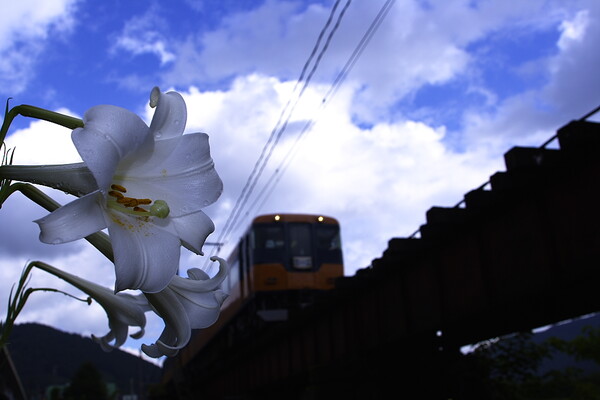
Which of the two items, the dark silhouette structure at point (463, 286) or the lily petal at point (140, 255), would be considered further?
the dark silhouette structure at point (463, 286)

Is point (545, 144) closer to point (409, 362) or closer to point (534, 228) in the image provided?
point (534, 228)

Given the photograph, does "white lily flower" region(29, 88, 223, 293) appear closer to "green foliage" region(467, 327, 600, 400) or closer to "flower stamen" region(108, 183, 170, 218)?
"flower stamen" region(108, 183, 170, 218)

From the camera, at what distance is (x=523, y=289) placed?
25.1 ft

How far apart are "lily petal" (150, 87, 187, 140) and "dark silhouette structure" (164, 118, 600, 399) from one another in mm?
6058

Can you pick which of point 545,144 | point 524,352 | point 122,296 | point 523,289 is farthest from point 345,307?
point 122,296

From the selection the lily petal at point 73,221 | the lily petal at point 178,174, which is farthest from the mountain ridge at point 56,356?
the lily petal at point 73,221

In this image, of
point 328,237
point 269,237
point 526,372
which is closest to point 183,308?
point 526,372

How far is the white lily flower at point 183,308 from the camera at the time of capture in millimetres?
1258

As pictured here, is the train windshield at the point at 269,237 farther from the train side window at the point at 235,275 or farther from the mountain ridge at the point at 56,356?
the mountain ridge at the point at 56,356

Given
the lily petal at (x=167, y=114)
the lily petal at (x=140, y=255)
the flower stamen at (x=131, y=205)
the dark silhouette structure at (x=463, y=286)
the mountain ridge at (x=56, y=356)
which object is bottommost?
the lily petal at (x=140, y=255)

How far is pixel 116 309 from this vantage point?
1.51m

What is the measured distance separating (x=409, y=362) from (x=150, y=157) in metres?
12.0

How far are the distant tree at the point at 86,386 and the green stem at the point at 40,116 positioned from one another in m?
109

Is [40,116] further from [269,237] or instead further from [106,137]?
[269,237]
